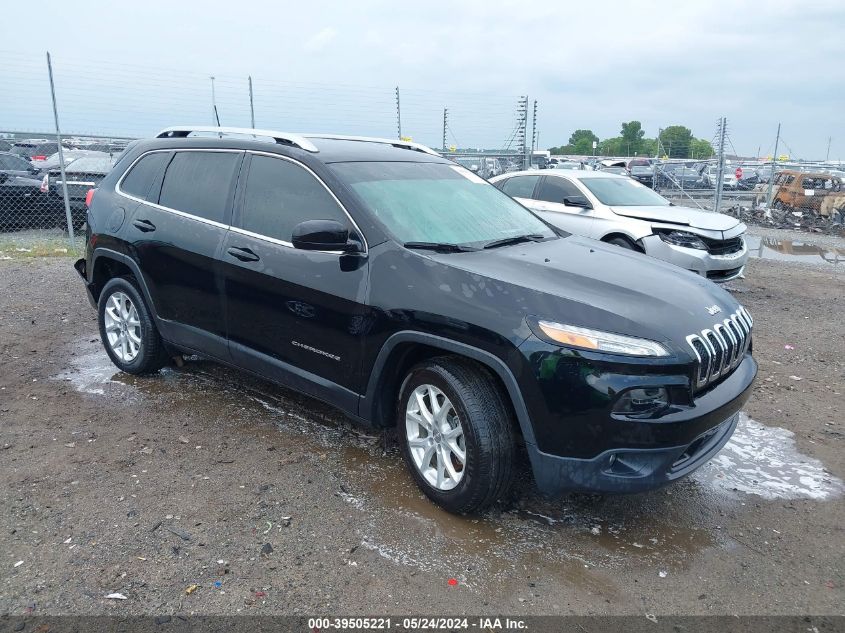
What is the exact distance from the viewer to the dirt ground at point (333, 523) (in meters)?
2.75

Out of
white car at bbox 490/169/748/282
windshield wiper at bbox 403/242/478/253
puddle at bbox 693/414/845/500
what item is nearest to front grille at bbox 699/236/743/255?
white car at bbox 490/169/748/282

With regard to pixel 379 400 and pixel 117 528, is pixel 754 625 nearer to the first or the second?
pixel 379 400

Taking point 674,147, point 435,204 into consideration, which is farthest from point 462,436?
point 674,147

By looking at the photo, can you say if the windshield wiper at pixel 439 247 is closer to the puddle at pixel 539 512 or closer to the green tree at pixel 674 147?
the puddle at pixel 539 512

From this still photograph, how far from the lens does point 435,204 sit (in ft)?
12.9

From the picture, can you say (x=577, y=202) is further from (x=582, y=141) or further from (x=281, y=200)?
(x=582, y=141)

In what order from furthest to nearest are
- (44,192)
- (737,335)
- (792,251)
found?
(792,251) → (44,192) → (737,335)

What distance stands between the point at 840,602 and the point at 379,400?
2226mm

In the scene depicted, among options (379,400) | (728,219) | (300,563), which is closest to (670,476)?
(379,400)

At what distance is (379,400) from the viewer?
350 cm

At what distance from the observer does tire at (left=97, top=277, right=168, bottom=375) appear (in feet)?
15.9

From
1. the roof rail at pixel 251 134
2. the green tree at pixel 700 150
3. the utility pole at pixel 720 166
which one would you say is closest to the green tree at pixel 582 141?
the green tree at pixel 700 150

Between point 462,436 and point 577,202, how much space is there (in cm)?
573

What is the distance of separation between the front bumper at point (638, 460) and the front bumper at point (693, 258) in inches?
202
